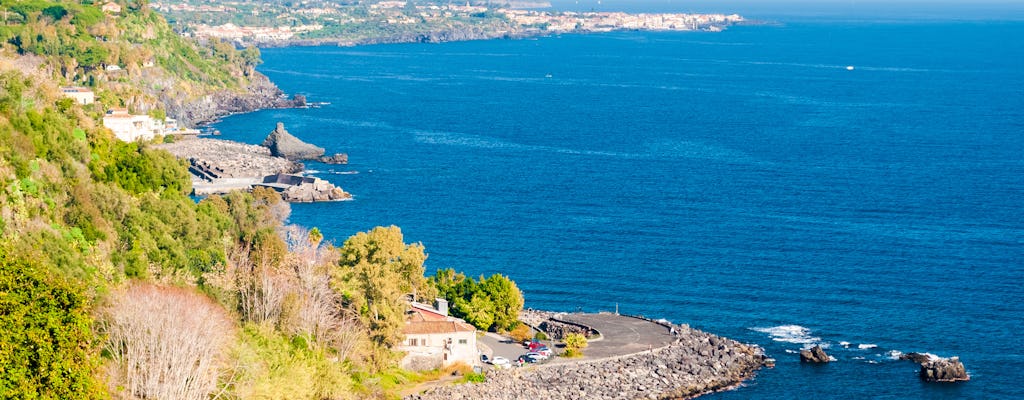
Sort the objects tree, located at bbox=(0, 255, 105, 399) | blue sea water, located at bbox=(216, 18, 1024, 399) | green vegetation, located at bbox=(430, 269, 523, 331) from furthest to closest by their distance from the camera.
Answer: blue sea water, located at bbox=(216, 18, 1024, 399) → green vegetation, located at bbox=(430, 269, 523, 331) → tree, located at bbox=(0, 255, 105, 399)

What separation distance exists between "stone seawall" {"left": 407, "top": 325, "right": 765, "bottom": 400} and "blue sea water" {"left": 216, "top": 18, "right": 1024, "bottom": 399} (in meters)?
1.64

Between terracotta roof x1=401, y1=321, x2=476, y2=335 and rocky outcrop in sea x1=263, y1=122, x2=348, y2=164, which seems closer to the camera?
terracotta roof x1=401, y1=321, x2=476, y2=335

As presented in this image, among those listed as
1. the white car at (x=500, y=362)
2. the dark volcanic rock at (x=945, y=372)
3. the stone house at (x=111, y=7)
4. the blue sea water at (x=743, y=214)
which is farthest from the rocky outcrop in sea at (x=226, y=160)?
the dark volcanic rock at (x=945, y=372)

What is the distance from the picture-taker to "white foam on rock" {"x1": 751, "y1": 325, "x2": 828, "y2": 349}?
72062 mm

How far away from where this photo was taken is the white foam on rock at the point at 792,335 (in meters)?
72.1

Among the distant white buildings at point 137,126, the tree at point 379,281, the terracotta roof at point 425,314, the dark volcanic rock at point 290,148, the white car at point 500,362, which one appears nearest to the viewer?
the tree at point 379,281

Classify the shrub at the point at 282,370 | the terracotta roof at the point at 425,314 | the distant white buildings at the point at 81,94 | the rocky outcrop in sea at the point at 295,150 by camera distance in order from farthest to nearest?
the rocky outcrop in sea at the point at 295,150
the distant white buildings at the point at 81,94
the terracotta roof at the point at 425,314
the shrub at the point at 282,370

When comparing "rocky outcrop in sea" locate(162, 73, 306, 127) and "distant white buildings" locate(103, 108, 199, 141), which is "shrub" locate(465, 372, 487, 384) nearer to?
"distant white buildings" locate(103, 108, 199, 141)

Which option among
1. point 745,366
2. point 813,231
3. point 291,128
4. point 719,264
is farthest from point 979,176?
point 291,128

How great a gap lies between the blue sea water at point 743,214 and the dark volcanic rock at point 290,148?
157 inches

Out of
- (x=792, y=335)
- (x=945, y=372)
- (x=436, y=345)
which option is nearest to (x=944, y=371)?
(x=945, y=372)

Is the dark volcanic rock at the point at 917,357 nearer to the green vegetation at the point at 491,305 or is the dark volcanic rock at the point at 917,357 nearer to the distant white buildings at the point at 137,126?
the green vegetation at the point at 491,305

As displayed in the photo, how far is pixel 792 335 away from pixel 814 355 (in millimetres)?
3990

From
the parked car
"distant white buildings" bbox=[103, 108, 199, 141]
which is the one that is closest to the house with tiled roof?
the parked car
